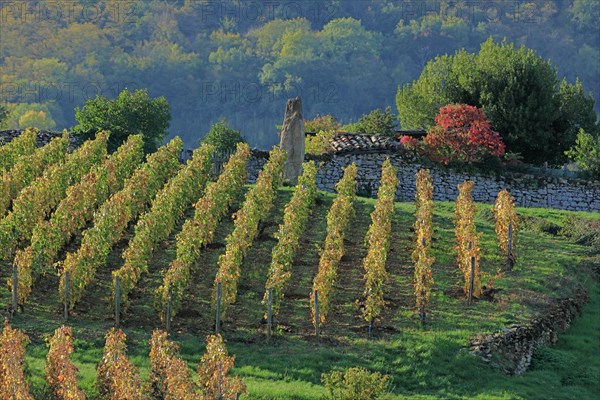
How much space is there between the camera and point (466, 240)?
37906 mm

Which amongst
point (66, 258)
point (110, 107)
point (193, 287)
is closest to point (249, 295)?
point (193, 287)

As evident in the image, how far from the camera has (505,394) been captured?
32094 millimetres

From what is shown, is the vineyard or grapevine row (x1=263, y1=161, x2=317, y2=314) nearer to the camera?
the vineyard

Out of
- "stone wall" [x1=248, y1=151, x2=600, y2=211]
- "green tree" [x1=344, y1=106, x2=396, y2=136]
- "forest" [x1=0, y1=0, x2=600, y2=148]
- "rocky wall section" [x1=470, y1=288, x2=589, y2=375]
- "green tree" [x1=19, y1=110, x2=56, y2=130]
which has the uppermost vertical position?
"forest" [x1=0, y1=0, x2=600, y2=148]

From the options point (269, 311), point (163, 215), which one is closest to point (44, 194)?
point (163, 215)

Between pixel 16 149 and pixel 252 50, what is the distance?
85000 millimetres

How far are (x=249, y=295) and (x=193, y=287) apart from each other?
1.42m

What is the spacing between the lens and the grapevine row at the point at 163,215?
35.4 metres

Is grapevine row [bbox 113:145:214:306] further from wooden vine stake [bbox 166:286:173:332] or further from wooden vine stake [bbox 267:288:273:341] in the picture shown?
wooden vine stake [bbox 267:288:273:341]

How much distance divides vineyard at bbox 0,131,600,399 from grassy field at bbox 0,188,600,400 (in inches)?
2.5

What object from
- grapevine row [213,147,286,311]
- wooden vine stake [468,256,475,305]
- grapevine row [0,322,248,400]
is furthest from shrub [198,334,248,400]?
wooden vine stake [468,256,475,305]

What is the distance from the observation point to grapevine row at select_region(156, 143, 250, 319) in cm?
3462

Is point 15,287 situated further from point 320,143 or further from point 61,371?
point 320,143

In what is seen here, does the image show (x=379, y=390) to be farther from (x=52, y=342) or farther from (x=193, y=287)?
(x=193, y=287)
